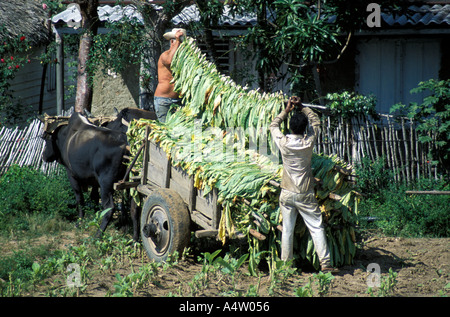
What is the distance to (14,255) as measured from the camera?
657 centimetres

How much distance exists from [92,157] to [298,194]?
322cm

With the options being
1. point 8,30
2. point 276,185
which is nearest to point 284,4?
point 276,185

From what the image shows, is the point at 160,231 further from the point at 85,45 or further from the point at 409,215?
the point at 85,45

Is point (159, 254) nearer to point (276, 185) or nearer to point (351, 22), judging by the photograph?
point (276, 185)

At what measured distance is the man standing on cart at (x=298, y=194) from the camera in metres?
5.31

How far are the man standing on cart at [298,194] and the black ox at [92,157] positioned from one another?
2.53 m

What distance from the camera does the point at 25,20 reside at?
1361 cm

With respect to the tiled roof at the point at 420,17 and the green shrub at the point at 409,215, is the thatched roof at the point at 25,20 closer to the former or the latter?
the tiled roof at the point at 420,17

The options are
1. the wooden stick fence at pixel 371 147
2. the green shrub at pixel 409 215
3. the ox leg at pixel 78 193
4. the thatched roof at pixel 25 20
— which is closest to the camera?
the green shrub at pixel 409 215

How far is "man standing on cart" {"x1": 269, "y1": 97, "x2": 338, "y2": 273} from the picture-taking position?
17.4ft

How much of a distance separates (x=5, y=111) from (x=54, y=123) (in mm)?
5197

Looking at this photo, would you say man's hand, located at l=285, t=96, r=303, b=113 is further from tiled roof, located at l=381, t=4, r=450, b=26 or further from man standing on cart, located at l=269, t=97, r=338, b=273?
tiled roof, located at l=381, t=4, r=450, b=26

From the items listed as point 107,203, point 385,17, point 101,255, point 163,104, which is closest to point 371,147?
point 385,17

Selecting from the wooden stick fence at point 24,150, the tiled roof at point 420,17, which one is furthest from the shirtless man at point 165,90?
the tiled roof at point 420,17
